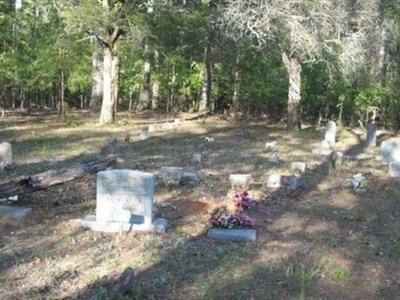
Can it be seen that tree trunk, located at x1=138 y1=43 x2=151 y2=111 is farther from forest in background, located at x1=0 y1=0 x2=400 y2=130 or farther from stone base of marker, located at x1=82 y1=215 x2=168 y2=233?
stone base of marker, located at x1=82 y1=215 x2=168 y2=233

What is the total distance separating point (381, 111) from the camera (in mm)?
23750

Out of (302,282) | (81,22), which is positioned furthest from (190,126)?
(302,282)

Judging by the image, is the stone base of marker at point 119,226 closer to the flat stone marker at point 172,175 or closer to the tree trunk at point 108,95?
the flat stone marker at point 172,175

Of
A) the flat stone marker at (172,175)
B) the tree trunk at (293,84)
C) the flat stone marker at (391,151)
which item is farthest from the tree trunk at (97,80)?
the flat stone marker at (172,175)

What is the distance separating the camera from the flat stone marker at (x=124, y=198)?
825 centimetres

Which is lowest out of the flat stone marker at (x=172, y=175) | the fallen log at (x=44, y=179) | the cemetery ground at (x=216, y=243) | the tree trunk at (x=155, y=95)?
the cemetery ground at (x=216, y=243)

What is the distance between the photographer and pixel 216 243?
7.73 meters

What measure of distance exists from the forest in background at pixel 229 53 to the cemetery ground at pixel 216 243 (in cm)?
687

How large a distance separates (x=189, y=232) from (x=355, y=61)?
534 inches

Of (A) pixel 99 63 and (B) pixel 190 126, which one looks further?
(A) pixel 99 63

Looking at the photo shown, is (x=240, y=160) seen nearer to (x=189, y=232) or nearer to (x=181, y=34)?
(x=189, y=232)

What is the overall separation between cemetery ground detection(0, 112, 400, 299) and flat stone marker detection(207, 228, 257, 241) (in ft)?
0.41

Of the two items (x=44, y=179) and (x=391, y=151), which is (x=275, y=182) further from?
(x=391, y=151)

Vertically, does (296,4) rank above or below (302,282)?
above
